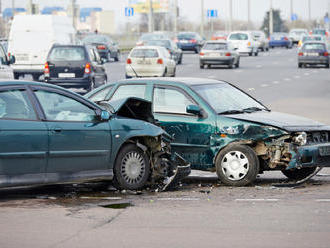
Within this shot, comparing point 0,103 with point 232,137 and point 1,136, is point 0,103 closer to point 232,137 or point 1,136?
point 1,136

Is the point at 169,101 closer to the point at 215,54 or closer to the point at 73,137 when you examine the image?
the point at 73,137

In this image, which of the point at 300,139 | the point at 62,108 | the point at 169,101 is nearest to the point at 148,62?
the point at 169,101

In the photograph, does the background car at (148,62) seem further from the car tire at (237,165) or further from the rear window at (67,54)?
the car tire at (237,165)

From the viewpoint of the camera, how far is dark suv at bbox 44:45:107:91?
2931 cm

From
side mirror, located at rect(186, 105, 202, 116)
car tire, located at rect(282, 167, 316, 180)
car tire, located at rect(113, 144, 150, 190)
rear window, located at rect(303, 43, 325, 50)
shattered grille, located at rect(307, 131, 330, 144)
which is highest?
side mirror, located at rect(186, 105, 202, 116)

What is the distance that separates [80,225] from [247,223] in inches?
60.2

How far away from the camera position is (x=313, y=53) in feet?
164

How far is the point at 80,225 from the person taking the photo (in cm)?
825

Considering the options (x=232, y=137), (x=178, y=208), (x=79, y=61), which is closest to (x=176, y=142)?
(x=232, y=137)

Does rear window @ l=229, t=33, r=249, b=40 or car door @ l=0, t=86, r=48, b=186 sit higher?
rear window @ l=229, t=33, r=249, b=40

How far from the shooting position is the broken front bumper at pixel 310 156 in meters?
11.0

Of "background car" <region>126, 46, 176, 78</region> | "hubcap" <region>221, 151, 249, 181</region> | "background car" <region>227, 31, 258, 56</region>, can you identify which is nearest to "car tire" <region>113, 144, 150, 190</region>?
"hubcap" <region>221, 151, 249, 181</region>

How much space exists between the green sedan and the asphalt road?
11.1 inches

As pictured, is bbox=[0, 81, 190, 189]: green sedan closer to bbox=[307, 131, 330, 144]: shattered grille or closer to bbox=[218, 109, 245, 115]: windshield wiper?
bbox=[218, 109, 245, 115]: windshield wiper
